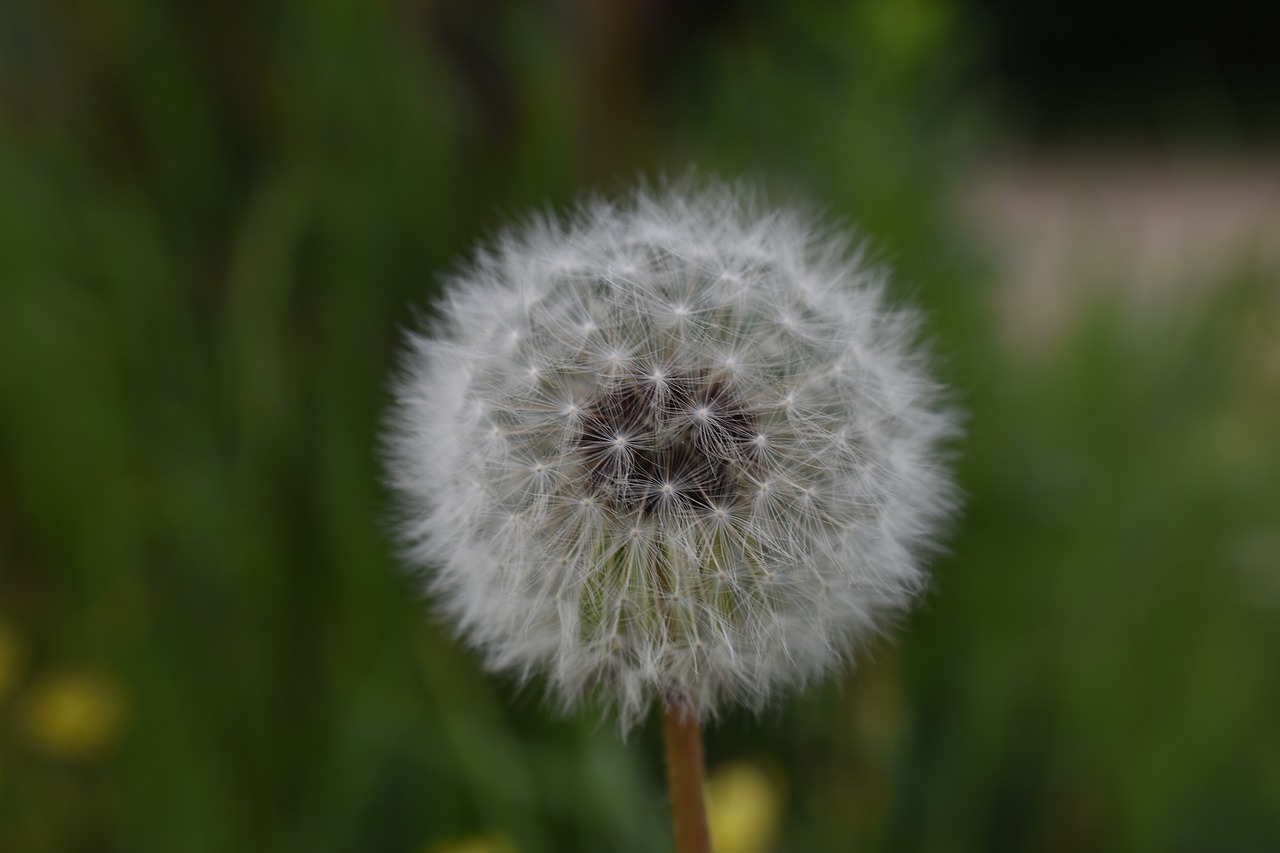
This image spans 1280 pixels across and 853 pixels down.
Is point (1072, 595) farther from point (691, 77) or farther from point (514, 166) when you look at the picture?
point (691, 77)

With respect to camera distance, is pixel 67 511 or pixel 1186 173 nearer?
pixel 67 511

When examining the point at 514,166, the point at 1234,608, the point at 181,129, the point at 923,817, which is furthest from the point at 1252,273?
the point at 181,129

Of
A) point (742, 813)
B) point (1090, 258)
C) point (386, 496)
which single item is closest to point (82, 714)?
point (386, 496)

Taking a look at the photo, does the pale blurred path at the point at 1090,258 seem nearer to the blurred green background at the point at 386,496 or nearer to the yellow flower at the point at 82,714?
the blurred green background at the point at 386,496

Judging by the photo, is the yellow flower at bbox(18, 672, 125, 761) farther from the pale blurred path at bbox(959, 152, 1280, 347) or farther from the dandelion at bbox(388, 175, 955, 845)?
the pale blurred path at bbox(959, 152, 1280, 347)

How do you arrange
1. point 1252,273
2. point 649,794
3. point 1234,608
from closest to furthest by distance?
point 649,794
point 1234,608
point 1252,273


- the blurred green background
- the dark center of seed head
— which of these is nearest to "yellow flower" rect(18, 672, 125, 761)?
the blurred green background

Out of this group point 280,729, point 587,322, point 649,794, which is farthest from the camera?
point 280,729

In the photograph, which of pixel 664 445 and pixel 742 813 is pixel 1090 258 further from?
pixel 664 445
